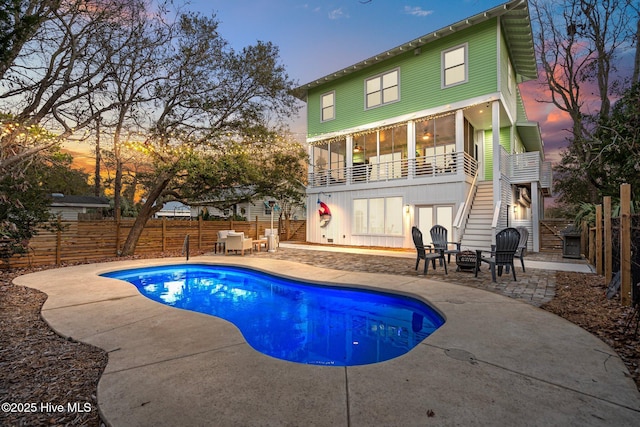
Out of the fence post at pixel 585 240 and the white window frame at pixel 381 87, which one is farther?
the white window frame at pixel 381 87

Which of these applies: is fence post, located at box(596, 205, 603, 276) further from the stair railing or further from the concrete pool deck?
the stair railing

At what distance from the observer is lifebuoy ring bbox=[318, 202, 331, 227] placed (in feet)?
54.3

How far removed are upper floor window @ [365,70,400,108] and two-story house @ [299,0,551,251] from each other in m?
0.05

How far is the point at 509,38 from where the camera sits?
13.2 m

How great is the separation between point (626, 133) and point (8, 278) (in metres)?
13.3

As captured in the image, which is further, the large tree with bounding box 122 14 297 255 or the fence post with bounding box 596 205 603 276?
the large tree with bounding box 122 14 297 255

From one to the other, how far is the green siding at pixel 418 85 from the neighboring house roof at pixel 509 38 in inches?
12.6

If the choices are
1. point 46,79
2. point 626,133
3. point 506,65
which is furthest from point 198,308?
point 506,65

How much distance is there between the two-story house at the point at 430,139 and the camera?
483 inches

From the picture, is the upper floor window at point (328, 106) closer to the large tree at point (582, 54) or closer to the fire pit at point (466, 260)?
the large tree at point (582, 54)

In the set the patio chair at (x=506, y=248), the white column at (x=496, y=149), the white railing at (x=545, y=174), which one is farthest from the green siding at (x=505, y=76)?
the patio chair at (x=506, y=248)

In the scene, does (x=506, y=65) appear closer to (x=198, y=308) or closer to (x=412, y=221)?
(x=412, y=221)

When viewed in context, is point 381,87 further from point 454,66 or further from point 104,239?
point 104,239

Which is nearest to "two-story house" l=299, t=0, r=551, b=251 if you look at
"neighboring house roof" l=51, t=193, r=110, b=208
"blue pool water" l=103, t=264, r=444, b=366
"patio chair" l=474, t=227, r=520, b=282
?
"patio chair" l=474, t=227, r=520, b=282
